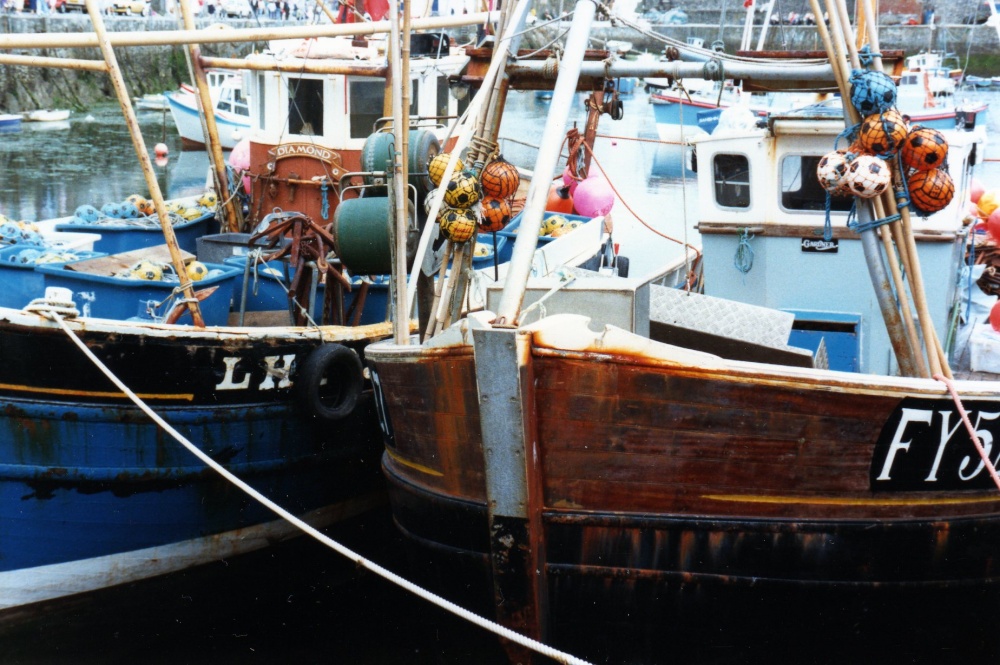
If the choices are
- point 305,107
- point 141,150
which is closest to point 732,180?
point 141,150

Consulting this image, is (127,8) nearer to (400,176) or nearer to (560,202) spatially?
(560,202)

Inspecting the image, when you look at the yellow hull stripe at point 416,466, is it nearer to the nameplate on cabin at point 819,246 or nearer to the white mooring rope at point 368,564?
the white mooring rope at point 368,564

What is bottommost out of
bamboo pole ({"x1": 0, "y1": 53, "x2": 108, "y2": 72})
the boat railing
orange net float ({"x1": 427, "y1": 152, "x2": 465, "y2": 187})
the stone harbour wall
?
orange net float ({"x1": 427, "y1": 152, "x2": 465, "y2": 187})

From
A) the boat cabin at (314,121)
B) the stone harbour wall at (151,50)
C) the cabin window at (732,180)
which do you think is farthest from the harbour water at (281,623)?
the stone harbour wall at (151,50)

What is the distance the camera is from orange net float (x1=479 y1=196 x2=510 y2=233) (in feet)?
22.5

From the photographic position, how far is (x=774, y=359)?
6.50 meters

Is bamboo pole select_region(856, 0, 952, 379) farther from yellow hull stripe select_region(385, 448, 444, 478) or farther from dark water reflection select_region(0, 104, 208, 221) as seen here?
dark water reflection select_region(0, 104, 208, 221)

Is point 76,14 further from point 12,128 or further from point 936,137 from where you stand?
point 936,137

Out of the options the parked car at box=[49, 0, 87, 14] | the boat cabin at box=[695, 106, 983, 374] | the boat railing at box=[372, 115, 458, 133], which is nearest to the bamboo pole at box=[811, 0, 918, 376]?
the boat cabin at box=[695, 106, 983, 374]

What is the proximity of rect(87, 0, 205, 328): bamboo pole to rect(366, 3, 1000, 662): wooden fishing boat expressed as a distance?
2.16m

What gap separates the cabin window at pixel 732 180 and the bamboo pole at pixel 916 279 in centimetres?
188

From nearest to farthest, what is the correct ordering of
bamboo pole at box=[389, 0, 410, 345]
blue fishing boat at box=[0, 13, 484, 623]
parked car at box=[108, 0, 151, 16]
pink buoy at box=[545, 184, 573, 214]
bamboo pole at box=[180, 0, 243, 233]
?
bamboo pole at box=[389, 0, 410, 345], blue fishing boat at box=[0, 13, 484, 623], bamboo pole at box=[180, 0, 243, 233], pink buoy at box=[545, 184, 573, 214], parked car at box=[108, 0, 151, 16]

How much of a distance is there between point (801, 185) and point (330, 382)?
3.78 metres

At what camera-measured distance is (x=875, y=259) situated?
5.82 metres
